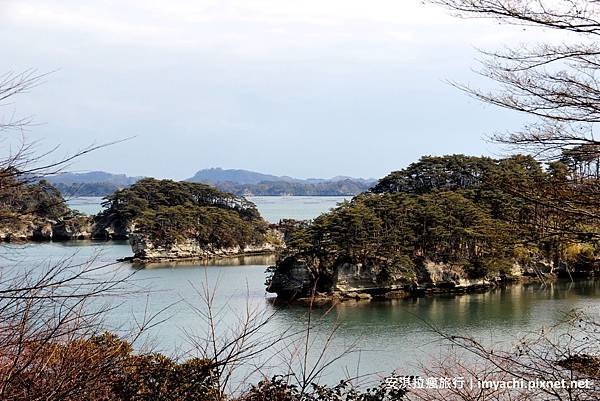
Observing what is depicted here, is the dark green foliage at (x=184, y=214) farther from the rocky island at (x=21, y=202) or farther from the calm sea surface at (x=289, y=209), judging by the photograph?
the rocky island at (x=21, y=202)

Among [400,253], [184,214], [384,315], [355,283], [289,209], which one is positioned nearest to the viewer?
[384,315]

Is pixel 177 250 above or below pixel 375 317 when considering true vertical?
above

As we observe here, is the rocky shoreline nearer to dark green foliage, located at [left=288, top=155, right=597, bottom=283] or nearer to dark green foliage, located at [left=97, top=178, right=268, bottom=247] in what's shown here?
dark green foliage, located at [left=288, top=155, right=597, bottom=283]

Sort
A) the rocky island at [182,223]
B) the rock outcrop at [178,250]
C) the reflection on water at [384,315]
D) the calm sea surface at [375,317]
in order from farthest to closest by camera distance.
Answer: the rocky island at [182,223]
the rock outcrop at [178,250]
the reflection on water at [384,315]
the calm sea surface at [375,317]

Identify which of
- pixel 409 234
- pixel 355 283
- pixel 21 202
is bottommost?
pixel 355 283

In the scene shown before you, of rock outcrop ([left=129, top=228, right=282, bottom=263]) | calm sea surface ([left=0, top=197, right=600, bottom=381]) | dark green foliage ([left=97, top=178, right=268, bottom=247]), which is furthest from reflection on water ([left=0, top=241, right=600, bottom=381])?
dark green foliage ([left=97, top=178, right=268, bottom=247])

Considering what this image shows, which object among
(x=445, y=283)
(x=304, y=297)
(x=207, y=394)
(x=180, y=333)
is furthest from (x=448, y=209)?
(x=207, y=394)

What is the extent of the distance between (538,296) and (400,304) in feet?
14.9

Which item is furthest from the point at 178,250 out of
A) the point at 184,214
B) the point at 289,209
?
the point at 289,209

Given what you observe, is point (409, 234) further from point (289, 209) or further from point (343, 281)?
point (289, 209)

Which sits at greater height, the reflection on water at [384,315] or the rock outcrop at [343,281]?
the rock outcrop at [343,281]

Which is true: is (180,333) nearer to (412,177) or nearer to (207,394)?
(207,394)

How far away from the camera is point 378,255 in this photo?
21219mm

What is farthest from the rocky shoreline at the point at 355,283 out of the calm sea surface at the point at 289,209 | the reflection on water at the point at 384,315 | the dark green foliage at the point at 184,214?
the dark green foliage at the point at 184,214
